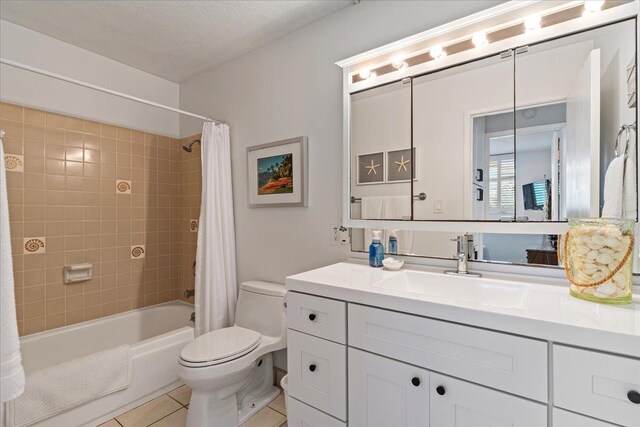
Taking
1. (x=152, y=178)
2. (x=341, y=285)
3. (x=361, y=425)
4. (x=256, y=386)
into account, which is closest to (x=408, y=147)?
(x=341, y=285)

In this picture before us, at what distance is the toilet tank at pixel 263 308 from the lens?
6.18 ft

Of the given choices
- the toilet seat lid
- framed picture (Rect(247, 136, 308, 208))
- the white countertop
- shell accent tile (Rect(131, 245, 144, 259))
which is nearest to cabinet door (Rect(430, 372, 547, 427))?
the white countertop

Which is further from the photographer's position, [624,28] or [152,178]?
[152,178]

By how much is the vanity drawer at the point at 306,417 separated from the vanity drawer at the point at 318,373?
24mm

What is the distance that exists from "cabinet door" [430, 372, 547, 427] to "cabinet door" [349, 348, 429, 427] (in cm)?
4

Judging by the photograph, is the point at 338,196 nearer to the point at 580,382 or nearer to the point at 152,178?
the point at 580,382

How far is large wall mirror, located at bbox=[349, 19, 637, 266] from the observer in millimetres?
Answer: 1144

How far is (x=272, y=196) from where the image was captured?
2102 millimetres

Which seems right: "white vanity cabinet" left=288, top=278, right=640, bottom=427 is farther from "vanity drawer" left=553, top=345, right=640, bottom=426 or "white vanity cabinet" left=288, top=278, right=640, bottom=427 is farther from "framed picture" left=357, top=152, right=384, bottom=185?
"framed picture" left=357, top=152, right=384, bottom=185

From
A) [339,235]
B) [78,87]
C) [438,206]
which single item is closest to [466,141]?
[438,206]

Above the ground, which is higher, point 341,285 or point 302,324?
point 341,285

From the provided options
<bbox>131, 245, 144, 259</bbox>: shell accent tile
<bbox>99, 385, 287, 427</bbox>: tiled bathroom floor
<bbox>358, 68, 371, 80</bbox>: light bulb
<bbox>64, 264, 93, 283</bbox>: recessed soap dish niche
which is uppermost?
<bbox>358, 68, 371, 80</bbox>: light bulb

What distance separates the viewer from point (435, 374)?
1002mm

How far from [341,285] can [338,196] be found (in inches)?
28.0
